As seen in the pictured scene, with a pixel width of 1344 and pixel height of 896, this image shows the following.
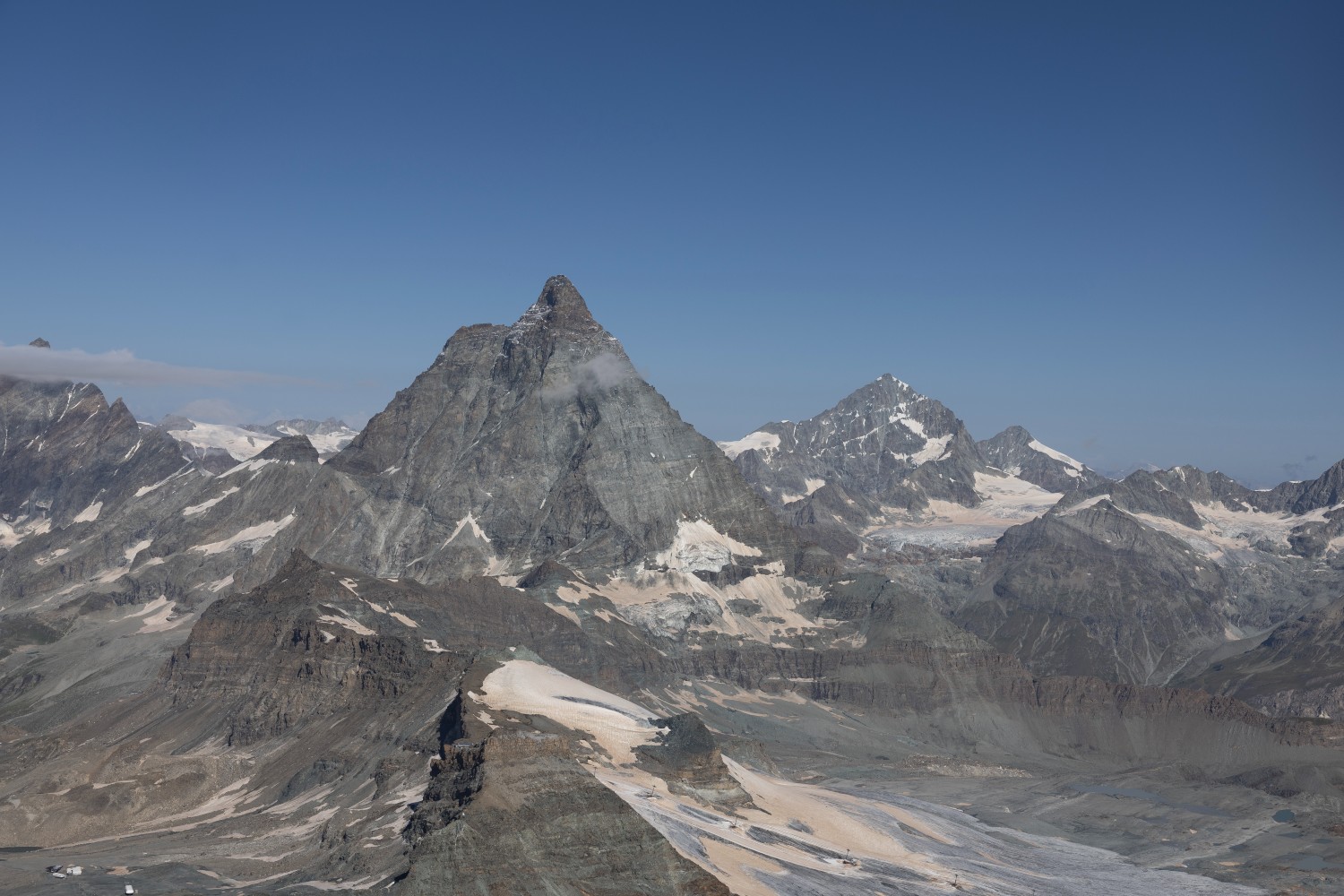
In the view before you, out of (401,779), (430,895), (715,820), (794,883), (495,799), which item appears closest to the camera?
(430,895)

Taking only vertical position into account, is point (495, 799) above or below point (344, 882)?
above

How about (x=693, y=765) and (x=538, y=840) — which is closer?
(x=538, y=840)

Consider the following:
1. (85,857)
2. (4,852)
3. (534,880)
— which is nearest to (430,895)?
(534,880)

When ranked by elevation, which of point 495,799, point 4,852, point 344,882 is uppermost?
point 495,799

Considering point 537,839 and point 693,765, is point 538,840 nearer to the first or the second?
point 537,839

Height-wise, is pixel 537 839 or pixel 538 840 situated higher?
pixel 537 839

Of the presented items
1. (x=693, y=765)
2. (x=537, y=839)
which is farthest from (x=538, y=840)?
(x=693, y=765)

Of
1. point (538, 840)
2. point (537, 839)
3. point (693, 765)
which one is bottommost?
point (538, 840)

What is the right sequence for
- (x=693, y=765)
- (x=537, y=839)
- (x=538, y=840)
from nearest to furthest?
(x=538, y=840), (x=537, y=839), (x=693, y=765)

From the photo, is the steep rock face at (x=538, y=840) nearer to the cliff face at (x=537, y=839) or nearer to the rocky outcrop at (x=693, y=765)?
the cliff face at (x=537, y=839)

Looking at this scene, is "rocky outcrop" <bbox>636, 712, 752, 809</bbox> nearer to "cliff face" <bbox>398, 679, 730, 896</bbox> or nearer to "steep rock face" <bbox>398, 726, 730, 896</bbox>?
"cliff face" <bbox>398, 679, 730, 896</bbox>

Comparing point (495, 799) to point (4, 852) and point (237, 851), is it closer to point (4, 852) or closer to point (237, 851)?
point (237, 851)
